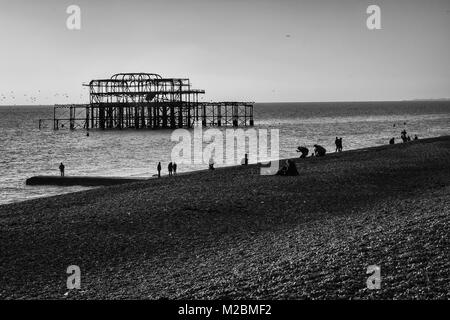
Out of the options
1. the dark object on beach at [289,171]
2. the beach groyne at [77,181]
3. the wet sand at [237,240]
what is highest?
the dark object on beach at [289,171]

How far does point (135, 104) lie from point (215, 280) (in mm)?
74704

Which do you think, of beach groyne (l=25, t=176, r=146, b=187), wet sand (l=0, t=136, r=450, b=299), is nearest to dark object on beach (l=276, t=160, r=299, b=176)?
wet sand (l=0, t=136, r=450, b=299)

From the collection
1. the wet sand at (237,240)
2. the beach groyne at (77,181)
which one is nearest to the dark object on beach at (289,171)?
the wet sand at (237,240)

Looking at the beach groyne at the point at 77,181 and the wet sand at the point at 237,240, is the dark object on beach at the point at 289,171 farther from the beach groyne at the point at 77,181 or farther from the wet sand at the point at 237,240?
the beach groyne at the point at 77,181

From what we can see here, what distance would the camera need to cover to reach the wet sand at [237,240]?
9945mm

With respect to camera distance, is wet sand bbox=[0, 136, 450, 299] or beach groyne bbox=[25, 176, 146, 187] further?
beach groyne bbox=[25, 176, 146, 187]

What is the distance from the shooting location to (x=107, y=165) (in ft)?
143

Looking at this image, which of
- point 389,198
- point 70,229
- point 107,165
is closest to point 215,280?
point 70,229

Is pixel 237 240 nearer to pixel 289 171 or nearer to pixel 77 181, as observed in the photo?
pixel 289 171

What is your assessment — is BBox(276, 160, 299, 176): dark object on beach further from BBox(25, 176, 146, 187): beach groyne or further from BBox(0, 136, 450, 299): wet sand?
BBox(25, 176, 146, 187): beach groyne

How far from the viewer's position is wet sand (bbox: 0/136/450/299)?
995 centimetres

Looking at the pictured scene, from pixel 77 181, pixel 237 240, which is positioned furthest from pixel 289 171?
pixel 77 181
